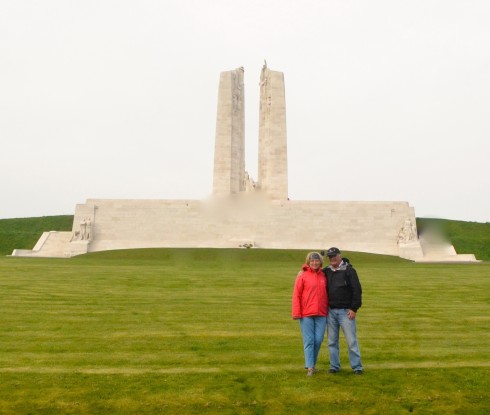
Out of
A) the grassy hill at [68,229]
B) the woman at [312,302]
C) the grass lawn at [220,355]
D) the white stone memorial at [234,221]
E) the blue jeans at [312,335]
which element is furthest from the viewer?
the grassy hill at [68,229]

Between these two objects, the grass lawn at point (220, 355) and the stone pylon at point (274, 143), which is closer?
the grass lawn at point (220, 355)

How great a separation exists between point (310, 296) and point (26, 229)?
170 ft

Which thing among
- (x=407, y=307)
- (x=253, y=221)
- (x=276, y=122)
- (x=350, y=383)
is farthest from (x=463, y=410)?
(x=276, y=122)

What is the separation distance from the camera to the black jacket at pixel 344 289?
7617 mm

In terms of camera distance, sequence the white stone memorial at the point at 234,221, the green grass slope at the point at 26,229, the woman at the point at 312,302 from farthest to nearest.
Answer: the green grass slope at the point at 26,229, the white stone memorial at the point at 234,221, the woman at the point at 312,302

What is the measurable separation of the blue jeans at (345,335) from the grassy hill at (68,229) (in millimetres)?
36911

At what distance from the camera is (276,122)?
152 feet

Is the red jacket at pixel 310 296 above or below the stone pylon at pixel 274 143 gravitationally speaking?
below

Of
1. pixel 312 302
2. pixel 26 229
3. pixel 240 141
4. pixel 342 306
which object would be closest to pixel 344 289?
pixel 342 306

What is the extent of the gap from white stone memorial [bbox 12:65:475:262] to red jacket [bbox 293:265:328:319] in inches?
1356

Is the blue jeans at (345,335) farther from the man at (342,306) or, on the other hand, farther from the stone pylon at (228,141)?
the stone pylon at (228,141)

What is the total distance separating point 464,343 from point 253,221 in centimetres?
3491

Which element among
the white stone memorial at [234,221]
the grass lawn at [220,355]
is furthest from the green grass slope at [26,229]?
the grass lawn at [220,355]

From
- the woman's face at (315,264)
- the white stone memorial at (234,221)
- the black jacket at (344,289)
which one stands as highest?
the white stone memorial at (234,221)
